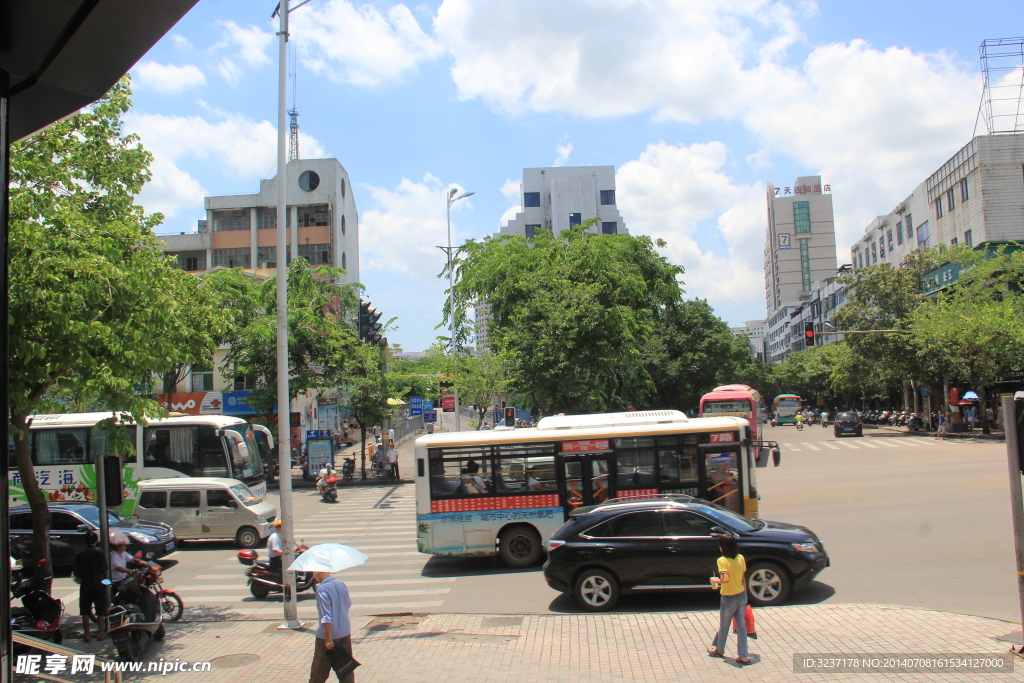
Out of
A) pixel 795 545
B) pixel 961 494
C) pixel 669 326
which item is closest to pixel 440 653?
pixel 795 545

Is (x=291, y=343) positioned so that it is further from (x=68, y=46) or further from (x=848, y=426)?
(x=848, y=426)

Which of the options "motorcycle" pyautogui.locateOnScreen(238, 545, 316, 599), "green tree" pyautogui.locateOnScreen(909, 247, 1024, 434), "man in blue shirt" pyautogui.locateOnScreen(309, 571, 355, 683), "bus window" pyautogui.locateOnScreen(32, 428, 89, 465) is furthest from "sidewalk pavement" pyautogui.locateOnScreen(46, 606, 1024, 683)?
"green tree" pyautogui.locateOnScreen(909, 247, 1024, 434)

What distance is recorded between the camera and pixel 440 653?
839 centimetres

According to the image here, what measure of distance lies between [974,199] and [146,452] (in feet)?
166

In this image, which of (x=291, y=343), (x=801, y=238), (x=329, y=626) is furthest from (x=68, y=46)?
(x=801, y=238)

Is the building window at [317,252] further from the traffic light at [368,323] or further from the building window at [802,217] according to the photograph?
the building window at [802,217]

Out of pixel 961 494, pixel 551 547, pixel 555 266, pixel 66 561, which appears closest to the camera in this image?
pixel 551 547

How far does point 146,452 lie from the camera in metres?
21.8

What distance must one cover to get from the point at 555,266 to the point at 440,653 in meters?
23.1

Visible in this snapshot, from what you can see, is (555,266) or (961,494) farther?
(555,266)

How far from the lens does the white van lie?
59.0 ft

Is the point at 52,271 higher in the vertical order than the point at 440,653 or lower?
higher

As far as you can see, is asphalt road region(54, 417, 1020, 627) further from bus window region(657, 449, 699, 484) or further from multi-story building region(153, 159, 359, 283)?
multi-story building region(153, 159, 359, 283)

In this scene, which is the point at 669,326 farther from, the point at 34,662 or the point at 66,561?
the point at 34,662
